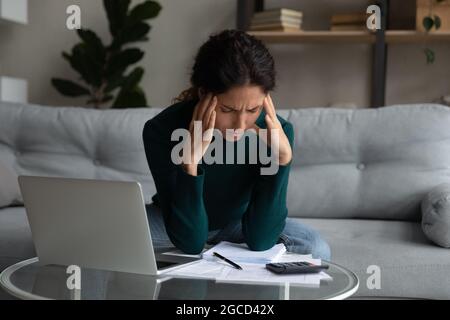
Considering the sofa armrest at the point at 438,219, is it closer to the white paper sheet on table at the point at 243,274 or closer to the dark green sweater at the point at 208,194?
the dark green sweater at the point at 208,194

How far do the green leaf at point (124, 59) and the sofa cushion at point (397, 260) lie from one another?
1.53 m

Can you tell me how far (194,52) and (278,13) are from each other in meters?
0.56

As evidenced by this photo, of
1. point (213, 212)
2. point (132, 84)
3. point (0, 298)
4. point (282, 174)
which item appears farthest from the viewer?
point (132, 84)

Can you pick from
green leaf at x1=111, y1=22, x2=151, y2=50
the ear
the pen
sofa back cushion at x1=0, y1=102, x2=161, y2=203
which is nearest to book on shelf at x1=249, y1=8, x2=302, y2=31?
green leaf at x1=111, y1=22, x2=151, y2=50

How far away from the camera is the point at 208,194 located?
1649 millimetres

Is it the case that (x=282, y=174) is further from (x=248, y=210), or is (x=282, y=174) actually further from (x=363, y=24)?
(x=363, y=24)

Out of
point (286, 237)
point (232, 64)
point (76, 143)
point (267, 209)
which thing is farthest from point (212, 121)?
point (76, 143)

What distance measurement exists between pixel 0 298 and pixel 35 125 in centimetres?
110

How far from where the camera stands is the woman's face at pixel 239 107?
4.58 ft

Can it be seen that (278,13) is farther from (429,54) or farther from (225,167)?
(225,167)

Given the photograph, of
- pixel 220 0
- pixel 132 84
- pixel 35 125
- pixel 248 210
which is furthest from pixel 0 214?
pixel 220 0

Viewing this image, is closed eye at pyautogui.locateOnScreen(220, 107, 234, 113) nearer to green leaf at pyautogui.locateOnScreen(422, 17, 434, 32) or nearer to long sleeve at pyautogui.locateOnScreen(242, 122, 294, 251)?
long sleeve at pyautogui.locateOnScreen(242, 122, 294, 251)

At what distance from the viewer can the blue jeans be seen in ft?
5.03

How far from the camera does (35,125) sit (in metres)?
2.37
